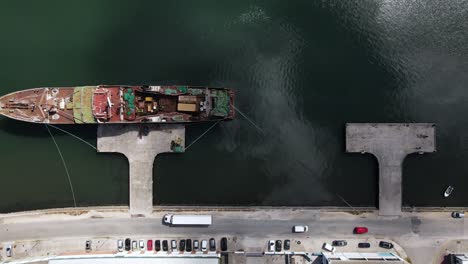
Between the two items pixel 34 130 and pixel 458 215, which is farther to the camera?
pixel 34 130

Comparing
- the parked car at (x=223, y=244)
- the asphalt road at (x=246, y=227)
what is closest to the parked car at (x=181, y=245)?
the asphalt road at (x=246, y=227)

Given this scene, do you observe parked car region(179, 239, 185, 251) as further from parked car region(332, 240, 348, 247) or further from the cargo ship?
parked car region(332, 240, 348, 247)

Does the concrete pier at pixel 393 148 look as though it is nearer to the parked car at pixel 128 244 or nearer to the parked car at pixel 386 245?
the parked car at pixel 386 245

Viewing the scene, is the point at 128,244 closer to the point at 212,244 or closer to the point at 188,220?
the point at 188,220

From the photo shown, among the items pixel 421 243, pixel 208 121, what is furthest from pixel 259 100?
pixel 421 243

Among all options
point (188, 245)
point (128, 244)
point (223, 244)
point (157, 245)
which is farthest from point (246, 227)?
point (128, 244)
